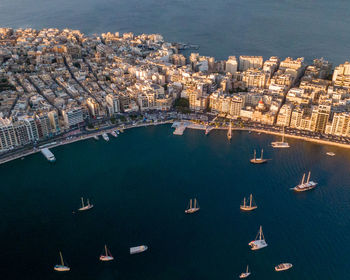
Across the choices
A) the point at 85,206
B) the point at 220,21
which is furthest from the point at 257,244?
the point at 220,21

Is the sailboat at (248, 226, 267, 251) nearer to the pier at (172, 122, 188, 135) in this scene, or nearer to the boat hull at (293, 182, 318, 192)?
the boat hull at (293, 182, 318, 192)

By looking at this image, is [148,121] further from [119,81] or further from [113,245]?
[113,245]

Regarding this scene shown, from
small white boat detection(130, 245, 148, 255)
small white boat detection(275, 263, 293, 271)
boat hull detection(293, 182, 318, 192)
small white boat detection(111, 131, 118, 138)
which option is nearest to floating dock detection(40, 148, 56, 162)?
small white boat detection(111, 131, 118, 138)

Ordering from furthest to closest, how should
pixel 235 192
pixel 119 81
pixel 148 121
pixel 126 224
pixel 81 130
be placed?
1. pixel 119 81
2. pixel 148 121
3. pixel 81 130
4. pixel 235 192
5. pixel 126 224

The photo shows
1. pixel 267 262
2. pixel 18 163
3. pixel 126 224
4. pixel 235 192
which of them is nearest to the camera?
pixel 267 262

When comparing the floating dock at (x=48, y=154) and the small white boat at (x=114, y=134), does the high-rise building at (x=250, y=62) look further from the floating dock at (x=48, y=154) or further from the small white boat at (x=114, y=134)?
the floating dock at (x=48, y=154)

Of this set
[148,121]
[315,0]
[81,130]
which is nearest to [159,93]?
[148,121]
